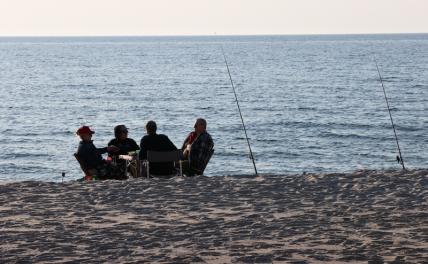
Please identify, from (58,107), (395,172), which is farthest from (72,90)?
(395,172)

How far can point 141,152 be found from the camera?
502 inches

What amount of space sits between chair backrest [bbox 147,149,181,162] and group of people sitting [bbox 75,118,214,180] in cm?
7

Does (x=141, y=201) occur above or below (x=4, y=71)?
below

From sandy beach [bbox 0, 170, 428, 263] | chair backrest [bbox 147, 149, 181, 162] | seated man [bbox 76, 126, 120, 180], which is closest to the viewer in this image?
sandy beach [bbox 0, 170, 428, 263]

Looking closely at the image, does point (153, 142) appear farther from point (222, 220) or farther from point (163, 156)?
point (222, 220)

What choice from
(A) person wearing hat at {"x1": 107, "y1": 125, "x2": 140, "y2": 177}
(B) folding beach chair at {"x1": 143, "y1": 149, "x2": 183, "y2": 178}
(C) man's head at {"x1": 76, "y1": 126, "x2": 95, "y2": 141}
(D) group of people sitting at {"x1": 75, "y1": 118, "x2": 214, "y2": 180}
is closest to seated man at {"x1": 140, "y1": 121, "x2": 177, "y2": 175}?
(D) group of people sitting at {"x1": 75, "y1": 118, "x2": 214, "y2": 180}

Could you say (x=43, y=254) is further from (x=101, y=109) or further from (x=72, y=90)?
(x=72, y=90)

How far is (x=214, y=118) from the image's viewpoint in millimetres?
41375

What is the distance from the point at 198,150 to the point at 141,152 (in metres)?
0.76

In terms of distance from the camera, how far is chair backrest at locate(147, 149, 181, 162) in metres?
12.5

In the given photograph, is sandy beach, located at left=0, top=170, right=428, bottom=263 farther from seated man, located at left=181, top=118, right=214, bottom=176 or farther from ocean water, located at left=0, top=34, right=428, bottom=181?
ocean water, located at left=0, top=34, right=428, bottom=181

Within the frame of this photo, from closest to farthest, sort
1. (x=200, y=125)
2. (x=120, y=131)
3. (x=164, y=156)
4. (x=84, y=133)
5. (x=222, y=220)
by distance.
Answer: (x=222, y=220)
(x=164, y=156)
(x=84, y=133)
(x=200, y=125)
(x=120, y=131)

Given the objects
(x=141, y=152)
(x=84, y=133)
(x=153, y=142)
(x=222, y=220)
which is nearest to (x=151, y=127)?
(x=153, y=142)

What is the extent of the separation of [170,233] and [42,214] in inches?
66.4
